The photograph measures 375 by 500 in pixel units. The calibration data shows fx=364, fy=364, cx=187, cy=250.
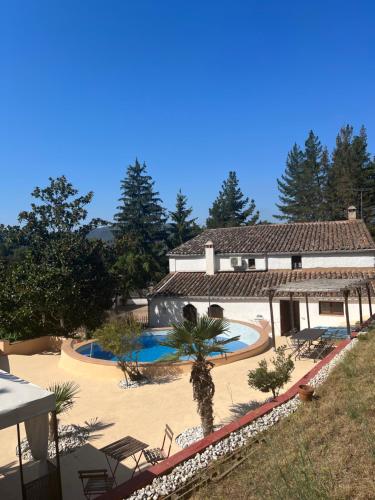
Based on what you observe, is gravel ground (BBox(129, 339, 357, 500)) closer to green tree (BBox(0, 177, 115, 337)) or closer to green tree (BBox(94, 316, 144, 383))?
green tree (BBox(94, 316, 144, 383))

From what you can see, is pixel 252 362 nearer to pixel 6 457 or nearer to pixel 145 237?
pixel 6 457

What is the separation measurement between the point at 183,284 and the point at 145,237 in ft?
108

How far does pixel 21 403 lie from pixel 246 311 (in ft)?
71.5

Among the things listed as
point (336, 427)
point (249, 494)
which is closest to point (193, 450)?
point (249, 494)

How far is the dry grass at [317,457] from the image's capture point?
611cm

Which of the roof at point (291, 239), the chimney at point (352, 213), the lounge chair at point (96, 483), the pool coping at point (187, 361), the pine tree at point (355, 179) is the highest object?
the pine tree at point (355, 179)

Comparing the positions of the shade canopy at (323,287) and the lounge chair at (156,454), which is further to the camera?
the shade canopy at (323,287)

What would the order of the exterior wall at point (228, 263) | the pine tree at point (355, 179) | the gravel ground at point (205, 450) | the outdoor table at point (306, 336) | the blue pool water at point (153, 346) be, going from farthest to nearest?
the pine tree at point (355, 179)
the exterior wall at point (228, 263)
the blue pool water at point (153, 346)
the outdoor table at point (306, 336)
the gravel ground at point (205, 450)

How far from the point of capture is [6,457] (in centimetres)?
1059

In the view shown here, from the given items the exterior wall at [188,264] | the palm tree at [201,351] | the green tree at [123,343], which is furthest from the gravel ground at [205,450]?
the exterior wall at [188,264]

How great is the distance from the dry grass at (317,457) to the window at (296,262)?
61.4 ft

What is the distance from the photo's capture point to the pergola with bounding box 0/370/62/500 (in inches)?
248

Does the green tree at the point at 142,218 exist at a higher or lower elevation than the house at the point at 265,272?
higher

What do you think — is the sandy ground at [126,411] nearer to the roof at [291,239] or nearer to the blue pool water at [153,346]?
the blue pool water at [153,346]
